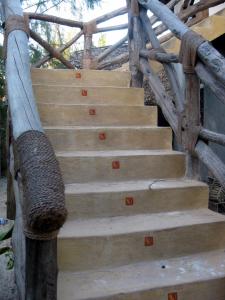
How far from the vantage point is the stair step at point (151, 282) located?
1.96 meters

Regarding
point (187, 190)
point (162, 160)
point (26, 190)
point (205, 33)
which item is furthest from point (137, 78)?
point (26, 190)

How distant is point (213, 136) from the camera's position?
2607mm

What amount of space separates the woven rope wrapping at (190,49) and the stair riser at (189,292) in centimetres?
135

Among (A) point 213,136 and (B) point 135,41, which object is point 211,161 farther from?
(B) point 135,41

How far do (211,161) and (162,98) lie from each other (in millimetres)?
974

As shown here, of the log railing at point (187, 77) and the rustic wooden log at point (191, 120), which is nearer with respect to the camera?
the log railing at point (187, 77)

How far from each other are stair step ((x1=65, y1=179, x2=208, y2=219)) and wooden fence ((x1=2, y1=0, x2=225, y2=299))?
0.26 metres

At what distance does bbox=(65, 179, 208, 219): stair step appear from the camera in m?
2.50

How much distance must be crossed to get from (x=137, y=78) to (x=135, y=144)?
1.05 m

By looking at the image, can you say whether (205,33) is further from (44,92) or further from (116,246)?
(116,246)

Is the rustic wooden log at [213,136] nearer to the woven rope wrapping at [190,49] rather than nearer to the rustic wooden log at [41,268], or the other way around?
the woven rope wrapping at [190,49]

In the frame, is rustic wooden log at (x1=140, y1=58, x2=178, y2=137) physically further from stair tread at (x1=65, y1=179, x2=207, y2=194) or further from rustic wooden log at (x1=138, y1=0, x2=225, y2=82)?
rustic wooden log at (x1=138, y1=0, x2=225, y2=82)

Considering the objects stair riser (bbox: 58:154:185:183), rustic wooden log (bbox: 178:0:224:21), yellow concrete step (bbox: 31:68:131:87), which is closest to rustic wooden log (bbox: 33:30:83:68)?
yellow concrete step (bbox: 31:68:131:87)

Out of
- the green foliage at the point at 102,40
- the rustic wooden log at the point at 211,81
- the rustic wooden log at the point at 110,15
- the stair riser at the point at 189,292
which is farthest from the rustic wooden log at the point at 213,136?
the green foliage at the point at 102,40
